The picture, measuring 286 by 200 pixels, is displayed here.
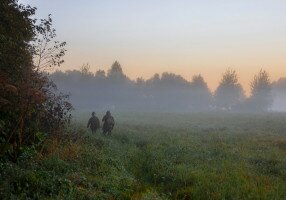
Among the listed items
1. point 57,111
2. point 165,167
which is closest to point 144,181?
point 165,167

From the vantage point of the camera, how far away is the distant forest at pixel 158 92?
358 feet

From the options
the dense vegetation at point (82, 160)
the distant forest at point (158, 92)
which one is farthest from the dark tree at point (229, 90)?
the dense vegetation at point (82, 160)

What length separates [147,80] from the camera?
424 ft

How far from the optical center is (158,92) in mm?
122375

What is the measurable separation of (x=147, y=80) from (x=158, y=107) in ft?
50.6

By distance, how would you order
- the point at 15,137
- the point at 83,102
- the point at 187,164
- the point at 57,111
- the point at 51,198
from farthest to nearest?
the point at 83,102, the point at 57,111, the point at 187,164, the point at 15,137, the point at 51,198

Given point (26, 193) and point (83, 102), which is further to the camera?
point (83, 102)

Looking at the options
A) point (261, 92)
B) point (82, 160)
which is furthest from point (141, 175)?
point (261, 92)

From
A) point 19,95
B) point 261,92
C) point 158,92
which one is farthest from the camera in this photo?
point 158,92

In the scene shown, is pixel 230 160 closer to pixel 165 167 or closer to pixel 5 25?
pixel 165 167

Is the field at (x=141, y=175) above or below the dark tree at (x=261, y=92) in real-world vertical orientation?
below

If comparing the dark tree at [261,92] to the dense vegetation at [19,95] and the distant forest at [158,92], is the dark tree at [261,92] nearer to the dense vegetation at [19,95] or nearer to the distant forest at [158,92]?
the distant forest at [158,92]

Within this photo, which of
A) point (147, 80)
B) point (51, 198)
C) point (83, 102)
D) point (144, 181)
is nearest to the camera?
point (51, 198)

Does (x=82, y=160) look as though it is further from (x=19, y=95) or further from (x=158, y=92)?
(x=158, y=92)
